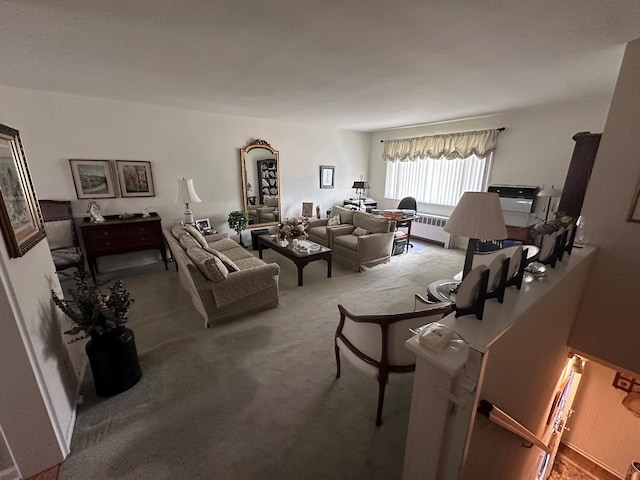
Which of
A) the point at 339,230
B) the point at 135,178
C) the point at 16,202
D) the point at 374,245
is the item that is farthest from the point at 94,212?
the point at 374,245

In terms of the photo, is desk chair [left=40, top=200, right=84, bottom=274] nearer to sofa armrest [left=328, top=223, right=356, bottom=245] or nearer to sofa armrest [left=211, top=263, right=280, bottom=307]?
sofa armrest [left=211, top=263, right=280, bottom=307]

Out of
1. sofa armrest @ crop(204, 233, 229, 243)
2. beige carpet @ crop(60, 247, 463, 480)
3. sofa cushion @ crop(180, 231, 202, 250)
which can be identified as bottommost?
beige carpet @ crop(60, 247, 463, 480)

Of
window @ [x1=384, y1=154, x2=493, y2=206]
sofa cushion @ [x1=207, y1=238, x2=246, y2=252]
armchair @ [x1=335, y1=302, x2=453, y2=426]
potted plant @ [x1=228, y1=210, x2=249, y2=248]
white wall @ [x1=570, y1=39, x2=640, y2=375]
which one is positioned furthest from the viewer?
window @ [x1=384, y1=154, x2=493, y2=206]

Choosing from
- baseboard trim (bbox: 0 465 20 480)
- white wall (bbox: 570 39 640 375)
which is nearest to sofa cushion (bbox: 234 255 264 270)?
baseboard trim (bbox: 0 465 20 480)

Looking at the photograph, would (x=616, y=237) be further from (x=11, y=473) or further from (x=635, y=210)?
(x=11, y=473)

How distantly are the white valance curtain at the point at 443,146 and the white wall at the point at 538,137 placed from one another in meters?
0.16

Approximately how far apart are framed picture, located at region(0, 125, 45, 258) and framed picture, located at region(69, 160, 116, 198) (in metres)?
2.50

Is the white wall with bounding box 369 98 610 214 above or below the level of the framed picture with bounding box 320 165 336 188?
above

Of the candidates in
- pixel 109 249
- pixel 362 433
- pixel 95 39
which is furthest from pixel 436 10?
pixel 109 249

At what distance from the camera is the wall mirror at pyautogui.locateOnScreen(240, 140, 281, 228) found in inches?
199

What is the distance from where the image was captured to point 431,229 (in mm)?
5723

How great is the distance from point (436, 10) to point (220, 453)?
2.93m

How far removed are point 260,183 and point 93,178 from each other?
8.52ft

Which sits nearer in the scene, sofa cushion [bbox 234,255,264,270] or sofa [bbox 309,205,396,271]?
sofa cushion [bbox 234,255,264,270]
